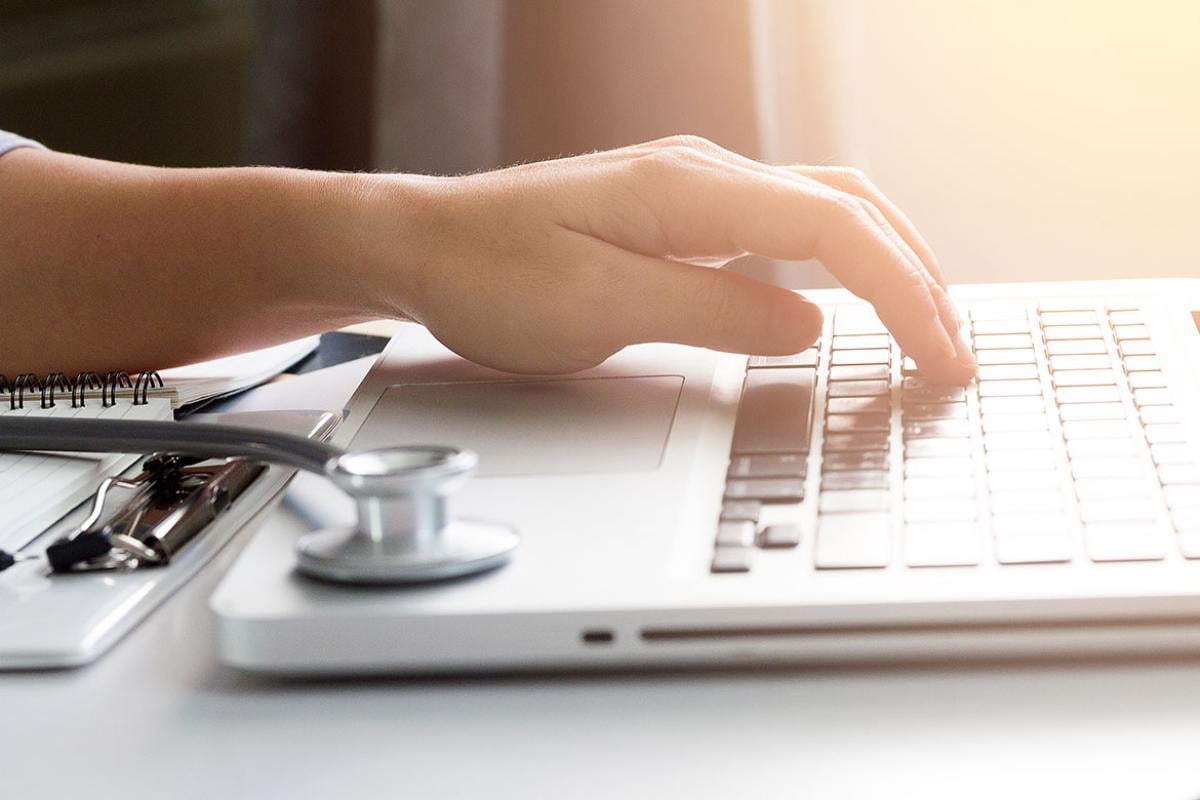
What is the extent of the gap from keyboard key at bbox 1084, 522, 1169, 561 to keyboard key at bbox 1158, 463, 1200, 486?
0.13ft

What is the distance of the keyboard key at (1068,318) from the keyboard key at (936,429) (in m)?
0.16

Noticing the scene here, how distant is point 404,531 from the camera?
403mm

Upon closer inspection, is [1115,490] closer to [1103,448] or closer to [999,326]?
[1103,448]

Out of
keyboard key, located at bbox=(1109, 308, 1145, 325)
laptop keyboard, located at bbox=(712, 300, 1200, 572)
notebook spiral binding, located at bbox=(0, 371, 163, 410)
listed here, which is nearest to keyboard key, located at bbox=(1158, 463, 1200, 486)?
laptop keyboard, located at bbox=(712, 300, 1200, 572)

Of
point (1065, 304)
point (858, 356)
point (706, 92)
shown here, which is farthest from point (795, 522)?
point (706, 92)

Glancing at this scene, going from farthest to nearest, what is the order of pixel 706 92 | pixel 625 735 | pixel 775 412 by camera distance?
pixel 706 92, pixel 775 412, pixel 625 735

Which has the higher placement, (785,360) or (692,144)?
(692,144)

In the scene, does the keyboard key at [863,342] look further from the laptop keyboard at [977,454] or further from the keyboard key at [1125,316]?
the keyboard key at [1125,316]

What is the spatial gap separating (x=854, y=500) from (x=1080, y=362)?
198mm

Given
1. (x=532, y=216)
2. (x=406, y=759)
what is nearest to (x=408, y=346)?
(x=532, y=216)

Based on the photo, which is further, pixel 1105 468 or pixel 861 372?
pixel 861 372

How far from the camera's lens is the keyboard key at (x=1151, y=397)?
0.52m

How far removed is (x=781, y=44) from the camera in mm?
1606

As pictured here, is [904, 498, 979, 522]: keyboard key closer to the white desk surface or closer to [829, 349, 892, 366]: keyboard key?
the white desk surface
